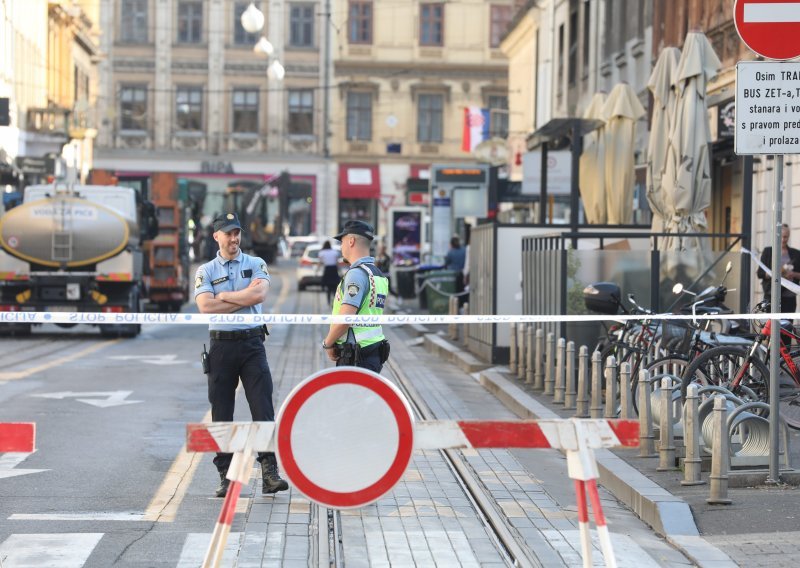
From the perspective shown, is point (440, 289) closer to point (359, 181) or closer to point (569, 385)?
point (569, 385)

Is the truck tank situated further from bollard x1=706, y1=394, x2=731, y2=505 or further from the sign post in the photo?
bollard x1=706, y1=394, x2=731, y2=505

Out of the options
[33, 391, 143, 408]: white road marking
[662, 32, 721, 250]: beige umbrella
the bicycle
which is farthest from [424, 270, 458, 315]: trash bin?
the bicycle

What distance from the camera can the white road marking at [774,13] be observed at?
31.1 feet

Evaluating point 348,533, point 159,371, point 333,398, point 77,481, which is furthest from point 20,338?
point 333,398

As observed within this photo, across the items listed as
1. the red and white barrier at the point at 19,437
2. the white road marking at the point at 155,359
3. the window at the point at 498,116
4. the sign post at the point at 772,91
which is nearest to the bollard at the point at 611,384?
the sign post at the point at 772,91

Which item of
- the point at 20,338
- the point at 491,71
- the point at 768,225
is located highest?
the point at 491,71

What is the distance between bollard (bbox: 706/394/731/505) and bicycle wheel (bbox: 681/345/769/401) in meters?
2.25

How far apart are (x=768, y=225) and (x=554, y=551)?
49.3 ft

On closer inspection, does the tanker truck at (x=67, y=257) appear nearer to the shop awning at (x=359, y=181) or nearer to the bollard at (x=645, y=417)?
the bollard at (x=645, y=417)

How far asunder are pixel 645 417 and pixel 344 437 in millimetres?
4918

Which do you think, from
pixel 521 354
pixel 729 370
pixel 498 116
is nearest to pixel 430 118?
pixel 498 116

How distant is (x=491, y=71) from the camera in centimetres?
7438

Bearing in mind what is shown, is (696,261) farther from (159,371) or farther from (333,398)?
(333,398)

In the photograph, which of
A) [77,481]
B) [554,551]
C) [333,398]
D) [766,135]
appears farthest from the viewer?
[77,481]
